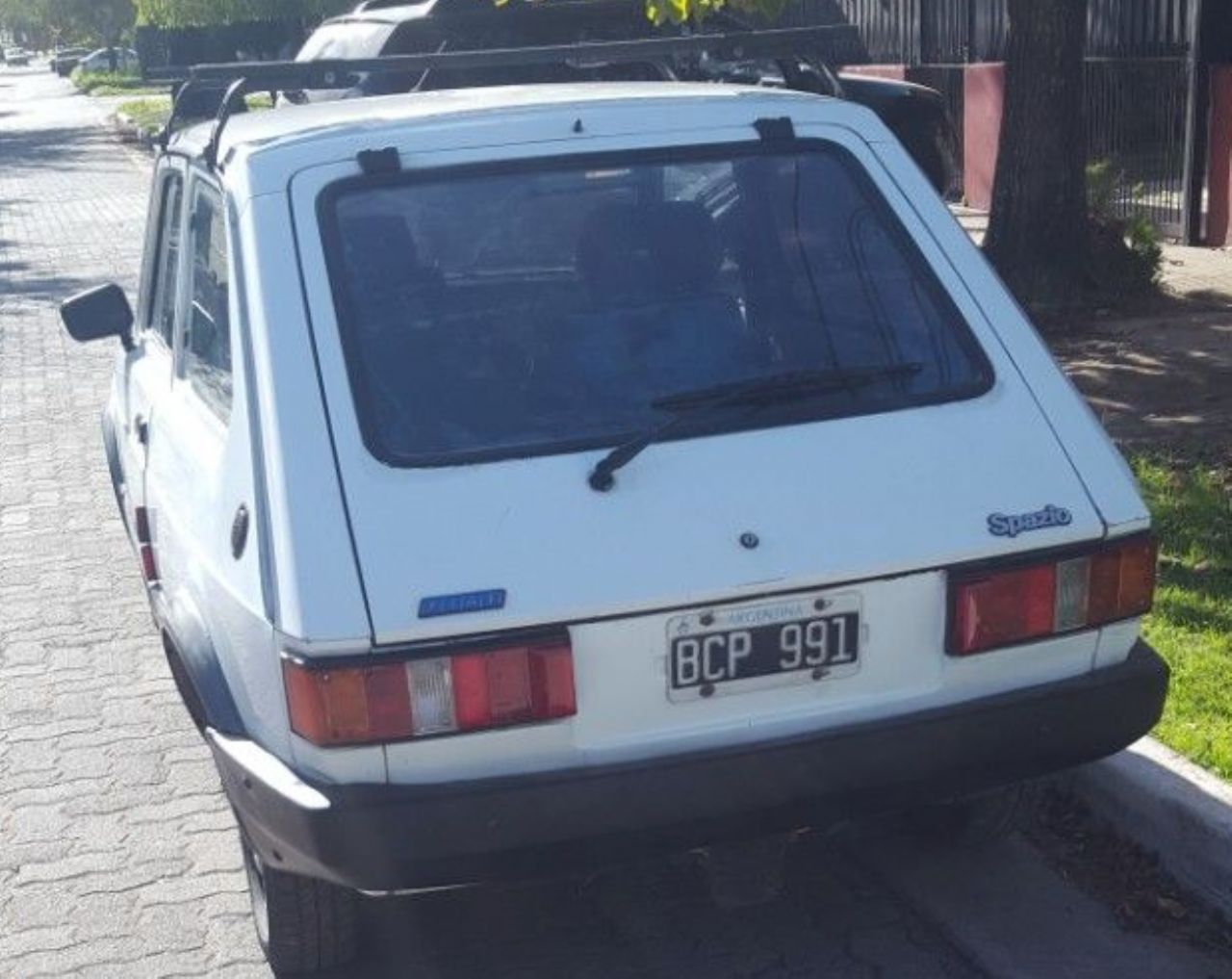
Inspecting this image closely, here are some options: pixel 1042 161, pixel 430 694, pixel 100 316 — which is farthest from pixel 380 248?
pixel 1042 161

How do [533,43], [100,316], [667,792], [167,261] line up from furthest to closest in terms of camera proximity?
1. [533,43]
2. [100,316]
3. [167,261]
4. [667,792]

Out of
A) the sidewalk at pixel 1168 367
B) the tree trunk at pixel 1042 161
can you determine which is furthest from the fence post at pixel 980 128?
the tree trunk at pixel 1042 161

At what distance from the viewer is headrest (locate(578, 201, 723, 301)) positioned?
424 centimetres

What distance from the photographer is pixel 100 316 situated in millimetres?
6035

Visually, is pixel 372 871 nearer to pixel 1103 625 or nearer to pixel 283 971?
pixel 283 971

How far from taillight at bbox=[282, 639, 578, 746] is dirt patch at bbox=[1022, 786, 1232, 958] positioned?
1687 millimetres

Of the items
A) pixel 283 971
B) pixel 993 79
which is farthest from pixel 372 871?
pixel 993 79

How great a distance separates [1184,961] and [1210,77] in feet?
34.9

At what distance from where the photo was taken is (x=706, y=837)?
148 inches

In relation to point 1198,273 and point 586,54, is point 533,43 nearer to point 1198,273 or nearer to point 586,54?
point 1198,273

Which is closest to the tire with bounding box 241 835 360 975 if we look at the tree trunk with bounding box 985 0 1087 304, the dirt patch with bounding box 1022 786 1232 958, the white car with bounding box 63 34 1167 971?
the white car with bounding box 63 34 1167 971

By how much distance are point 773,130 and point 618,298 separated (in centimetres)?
55

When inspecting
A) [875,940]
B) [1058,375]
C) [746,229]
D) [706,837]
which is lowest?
[875,940]

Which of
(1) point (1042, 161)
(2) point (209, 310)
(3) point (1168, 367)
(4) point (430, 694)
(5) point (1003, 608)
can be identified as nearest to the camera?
(4) point (430, 694)
